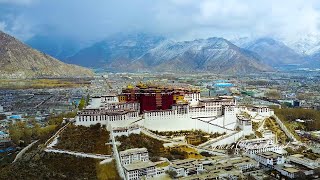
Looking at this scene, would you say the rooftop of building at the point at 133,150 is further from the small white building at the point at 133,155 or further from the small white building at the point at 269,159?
the small white building at the point at 269,159

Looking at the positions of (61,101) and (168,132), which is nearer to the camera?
(168,132)

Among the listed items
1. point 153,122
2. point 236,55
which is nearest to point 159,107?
point 153,122

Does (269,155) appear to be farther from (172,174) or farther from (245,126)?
(172,174)

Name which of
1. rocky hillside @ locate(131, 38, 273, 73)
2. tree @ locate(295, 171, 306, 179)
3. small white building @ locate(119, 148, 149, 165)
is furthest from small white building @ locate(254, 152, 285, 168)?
rocky hillside @ locate(131, 38, 273, 73)

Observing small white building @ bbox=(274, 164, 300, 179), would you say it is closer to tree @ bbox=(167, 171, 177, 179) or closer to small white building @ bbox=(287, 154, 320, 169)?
small white building @ bbox=(287, 154, 320, 169)

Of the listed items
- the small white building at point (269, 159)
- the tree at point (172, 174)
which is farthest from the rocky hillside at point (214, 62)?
the tree at point (172, 174)

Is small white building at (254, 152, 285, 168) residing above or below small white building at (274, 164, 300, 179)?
above

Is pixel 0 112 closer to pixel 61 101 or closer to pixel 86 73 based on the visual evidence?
pixel 61 101

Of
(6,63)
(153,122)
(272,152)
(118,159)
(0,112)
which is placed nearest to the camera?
(118,159)
